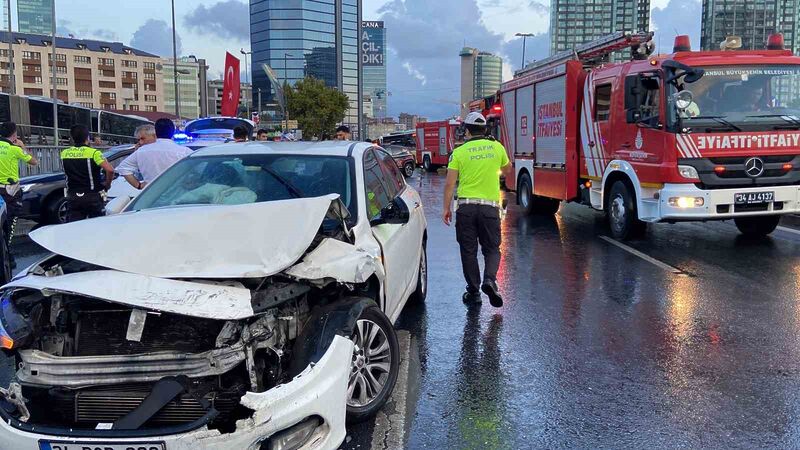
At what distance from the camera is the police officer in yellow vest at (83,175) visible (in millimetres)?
7984

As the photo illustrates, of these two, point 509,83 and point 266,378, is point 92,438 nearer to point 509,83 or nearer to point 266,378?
point 266,378

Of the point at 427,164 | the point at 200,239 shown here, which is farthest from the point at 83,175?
the point at 427,164

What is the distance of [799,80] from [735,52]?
0.91 m

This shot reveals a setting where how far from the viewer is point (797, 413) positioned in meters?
4.05

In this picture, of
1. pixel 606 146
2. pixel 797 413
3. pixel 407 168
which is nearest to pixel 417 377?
pixel 797 413

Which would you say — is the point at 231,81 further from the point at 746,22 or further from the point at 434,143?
the point at 434,143

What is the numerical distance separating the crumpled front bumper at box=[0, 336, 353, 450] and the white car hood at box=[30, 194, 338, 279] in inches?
23.1

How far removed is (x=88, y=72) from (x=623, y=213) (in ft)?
426

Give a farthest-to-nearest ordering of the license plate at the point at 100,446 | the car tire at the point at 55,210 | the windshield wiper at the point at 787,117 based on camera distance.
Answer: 1. the car tire at the point at 55,210
2. the windshield wiper at the point at 787,117
3. the license plate at the point at 100,446

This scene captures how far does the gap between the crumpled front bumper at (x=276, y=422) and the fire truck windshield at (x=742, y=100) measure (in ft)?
24.3

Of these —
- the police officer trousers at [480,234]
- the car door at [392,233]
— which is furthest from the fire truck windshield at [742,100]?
the car door at [392,233]

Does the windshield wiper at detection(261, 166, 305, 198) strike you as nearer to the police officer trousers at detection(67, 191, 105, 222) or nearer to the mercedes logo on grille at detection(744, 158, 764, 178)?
the police officer trousers at detection(67, 191, 105, 222)

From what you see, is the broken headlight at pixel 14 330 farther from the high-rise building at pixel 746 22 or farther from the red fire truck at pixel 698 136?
the high-rise building at pixel 746 22

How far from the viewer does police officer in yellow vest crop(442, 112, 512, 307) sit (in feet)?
21.5
